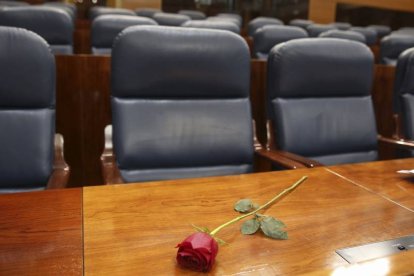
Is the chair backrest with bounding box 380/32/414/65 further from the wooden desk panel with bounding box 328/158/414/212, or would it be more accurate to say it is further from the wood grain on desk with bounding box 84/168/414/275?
the wood grain on desk with bounding box 84/168/414/275

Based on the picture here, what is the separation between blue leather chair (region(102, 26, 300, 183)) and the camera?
4.05ft

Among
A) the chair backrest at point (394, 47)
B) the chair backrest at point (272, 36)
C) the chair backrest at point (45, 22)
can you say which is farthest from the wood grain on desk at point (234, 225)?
the chair backrest at point (394, 47)

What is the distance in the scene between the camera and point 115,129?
49.3 inches

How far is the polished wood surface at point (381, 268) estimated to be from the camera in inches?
15.3

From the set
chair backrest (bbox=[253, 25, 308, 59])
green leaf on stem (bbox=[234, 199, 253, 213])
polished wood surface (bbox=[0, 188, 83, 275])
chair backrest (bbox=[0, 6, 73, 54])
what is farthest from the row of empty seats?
chair backrest (bbox=[253, 25, 308, 59])

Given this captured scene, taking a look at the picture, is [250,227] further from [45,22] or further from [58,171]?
[45,22]

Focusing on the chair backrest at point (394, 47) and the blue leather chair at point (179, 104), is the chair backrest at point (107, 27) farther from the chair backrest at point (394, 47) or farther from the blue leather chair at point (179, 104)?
the chair backrest at point (394, 47)

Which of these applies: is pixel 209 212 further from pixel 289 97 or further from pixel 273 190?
pixel 289 97

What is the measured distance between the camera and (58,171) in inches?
44.4

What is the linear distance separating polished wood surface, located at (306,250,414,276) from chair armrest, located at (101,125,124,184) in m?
0.76

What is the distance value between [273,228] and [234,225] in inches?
2.9

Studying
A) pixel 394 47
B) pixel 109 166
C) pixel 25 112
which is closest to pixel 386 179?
pixel 109 166

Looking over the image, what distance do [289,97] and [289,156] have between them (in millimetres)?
271

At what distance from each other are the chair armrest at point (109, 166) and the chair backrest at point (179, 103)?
0.03 m
